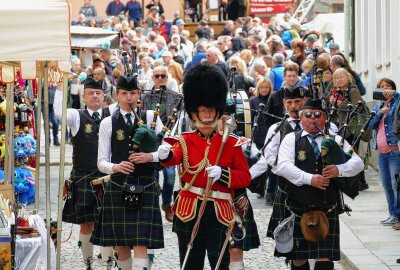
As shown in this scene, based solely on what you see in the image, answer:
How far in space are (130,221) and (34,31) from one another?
83.7 inches

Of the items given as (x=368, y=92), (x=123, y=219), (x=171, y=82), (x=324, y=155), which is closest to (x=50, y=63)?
(x=123, y=219)

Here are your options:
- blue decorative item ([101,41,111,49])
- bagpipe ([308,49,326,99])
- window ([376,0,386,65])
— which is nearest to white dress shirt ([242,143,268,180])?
bagpipe ([308,49,326,99])

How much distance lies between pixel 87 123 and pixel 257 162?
198 centimetres

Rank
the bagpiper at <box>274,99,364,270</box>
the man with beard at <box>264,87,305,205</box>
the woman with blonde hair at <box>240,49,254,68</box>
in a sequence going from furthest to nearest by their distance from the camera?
the woman with blonde hair at <box>240,49,254,68</box> → the man with beard at <box>264,87,305,205</box> → the bagpiper at <box>274,99,364,270</box>

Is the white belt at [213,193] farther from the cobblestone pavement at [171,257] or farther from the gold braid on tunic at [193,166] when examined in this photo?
the cobblestone pavement at [171,257]

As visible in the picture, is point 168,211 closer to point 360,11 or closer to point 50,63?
point 50,63

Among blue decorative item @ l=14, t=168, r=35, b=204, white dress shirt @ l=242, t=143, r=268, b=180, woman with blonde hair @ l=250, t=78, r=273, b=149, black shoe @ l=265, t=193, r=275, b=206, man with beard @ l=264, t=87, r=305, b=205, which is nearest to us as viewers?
white dress shirt @ l=242, t=143, r=268, b=180

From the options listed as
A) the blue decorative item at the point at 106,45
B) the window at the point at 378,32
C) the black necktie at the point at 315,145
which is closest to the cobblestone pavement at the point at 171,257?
the black necktie at the point at 315,145

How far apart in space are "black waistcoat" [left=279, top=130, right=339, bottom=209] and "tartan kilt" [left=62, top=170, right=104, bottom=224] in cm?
233

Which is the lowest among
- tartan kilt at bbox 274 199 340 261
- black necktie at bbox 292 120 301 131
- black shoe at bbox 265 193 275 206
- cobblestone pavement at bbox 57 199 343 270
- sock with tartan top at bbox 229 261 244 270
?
cobblestone pavement at bbox 57 199 343 270

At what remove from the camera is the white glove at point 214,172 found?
9.35 m

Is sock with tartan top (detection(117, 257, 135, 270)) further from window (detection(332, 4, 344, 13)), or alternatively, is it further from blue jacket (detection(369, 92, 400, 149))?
window (detection(332, 4, 344, 13))

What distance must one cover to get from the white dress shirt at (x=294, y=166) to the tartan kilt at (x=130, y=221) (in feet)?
3.75

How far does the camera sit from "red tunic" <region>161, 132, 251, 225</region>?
31.2 feet
